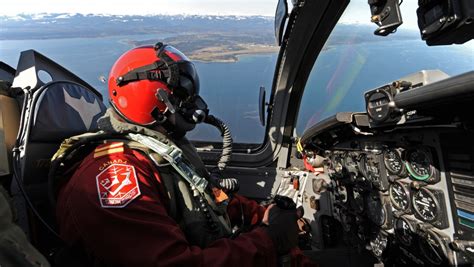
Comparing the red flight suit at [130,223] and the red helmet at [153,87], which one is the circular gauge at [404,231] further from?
Result: the red helmet at [153,87]

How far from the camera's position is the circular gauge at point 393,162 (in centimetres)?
181

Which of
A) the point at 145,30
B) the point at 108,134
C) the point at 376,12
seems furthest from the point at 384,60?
the point at 145,30

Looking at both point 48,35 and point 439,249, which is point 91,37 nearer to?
point 48,35

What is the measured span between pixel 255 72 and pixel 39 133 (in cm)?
202

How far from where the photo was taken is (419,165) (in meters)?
1.67

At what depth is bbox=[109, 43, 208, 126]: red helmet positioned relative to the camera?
5.65 feet

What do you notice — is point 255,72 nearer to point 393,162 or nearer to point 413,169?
point 393,162

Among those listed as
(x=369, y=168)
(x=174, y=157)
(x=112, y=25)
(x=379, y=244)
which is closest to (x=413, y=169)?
(x=369, y=168)

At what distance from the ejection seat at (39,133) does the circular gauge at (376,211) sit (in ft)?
5.28

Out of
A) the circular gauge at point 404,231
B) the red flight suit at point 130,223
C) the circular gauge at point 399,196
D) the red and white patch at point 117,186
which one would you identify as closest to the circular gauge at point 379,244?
the circular gauge at point 404,231

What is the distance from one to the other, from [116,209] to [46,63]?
119 centimetres

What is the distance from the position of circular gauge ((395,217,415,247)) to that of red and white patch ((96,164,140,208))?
129 cm

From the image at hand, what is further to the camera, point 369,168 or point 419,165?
point 369,168

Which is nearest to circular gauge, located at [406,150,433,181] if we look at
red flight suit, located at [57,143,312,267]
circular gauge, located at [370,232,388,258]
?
circular gauge, located at [370,232,388,258]
